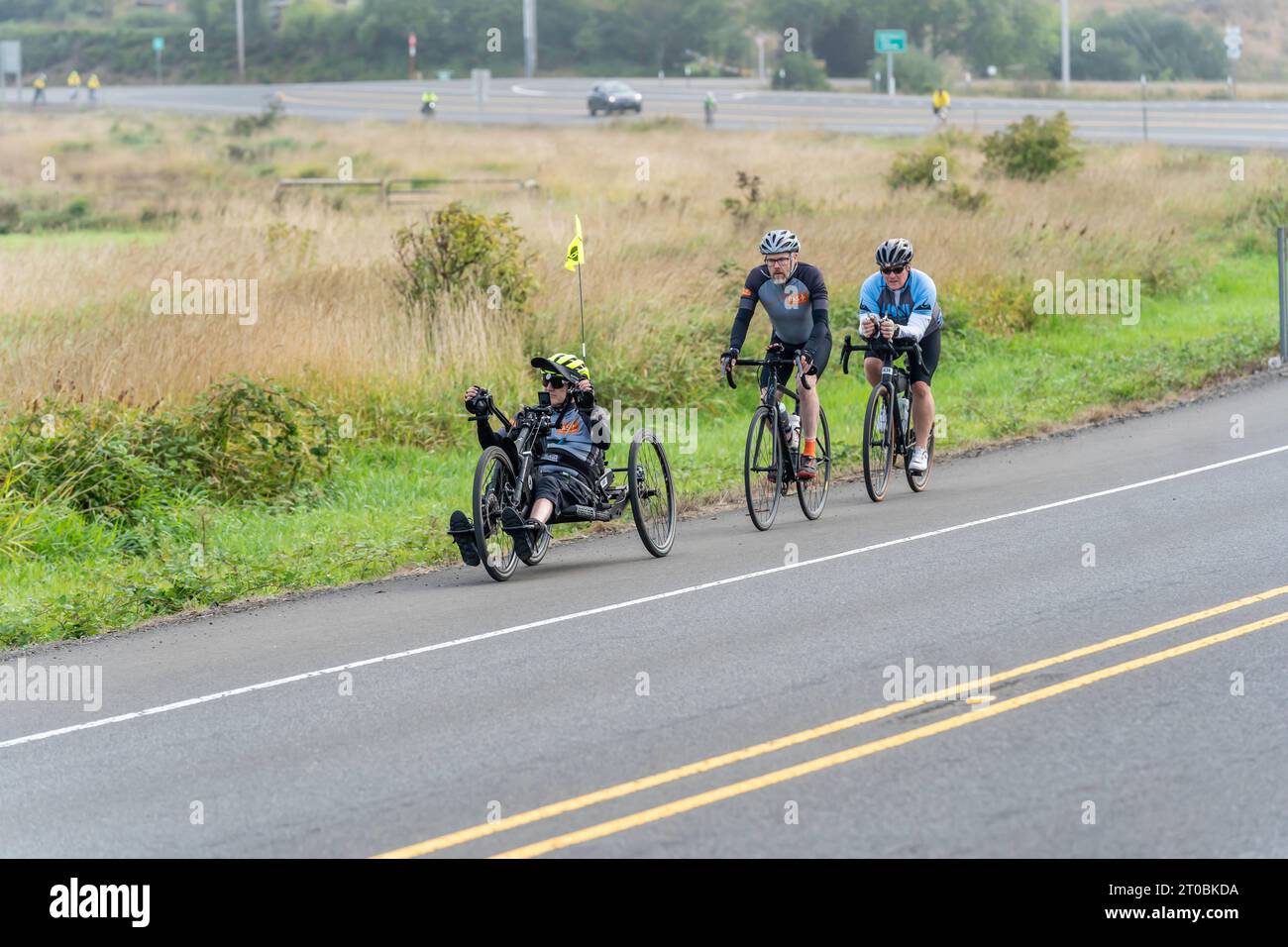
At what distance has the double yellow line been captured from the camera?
6266mm

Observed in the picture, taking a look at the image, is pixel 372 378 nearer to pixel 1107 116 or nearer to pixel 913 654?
pixel 913 654

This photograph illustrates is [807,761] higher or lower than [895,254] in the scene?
lower

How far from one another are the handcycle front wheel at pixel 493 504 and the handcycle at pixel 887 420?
132 inches

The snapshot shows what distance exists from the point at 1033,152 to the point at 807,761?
29.3m

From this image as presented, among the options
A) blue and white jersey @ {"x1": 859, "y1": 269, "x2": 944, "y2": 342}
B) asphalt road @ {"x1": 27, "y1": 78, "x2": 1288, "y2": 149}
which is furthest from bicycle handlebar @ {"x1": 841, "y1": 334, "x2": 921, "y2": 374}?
asphalt road @ {"x1": 27, "y1": 78, "x2": 1288, "y2": 149}

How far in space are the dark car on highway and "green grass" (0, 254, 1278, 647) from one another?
41647mm

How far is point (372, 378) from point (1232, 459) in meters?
8.05

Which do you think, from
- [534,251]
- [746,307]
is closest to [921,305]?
[746,307]

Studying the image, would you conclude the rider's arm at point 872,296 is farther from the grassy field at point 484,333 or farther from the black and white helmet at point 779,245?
the grassy field at point 484,333

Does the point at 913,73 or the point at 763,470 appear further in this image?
the point at 913,73

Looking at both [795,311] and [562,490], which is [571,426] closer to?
[562,490]

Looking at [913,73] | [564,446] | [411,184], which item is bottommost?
[564,446]

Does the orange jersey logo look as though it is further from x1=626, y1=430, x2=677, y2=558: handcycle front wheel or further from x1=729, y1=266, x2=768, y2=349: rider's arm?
x1=729, y1=266, x2=768, y2=349: rider's arm

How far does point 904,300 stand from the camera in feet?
45.3
